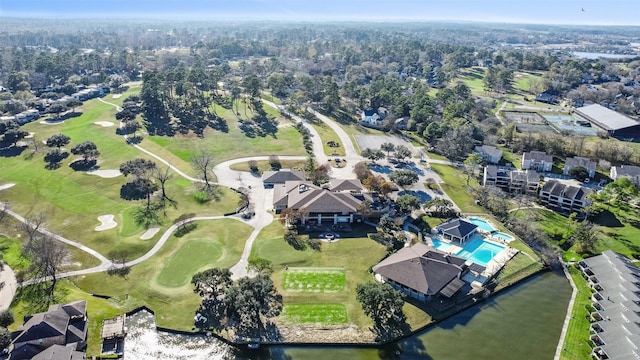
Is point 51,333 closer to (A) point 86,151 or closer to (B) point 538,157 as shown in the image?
(A) point 86,151

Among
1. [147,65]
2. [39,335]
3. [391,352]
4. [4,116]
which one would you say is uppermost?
[147,65]

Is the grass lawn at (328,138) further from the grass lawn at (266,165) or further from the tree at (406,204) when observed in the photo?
the tree at (406,204)

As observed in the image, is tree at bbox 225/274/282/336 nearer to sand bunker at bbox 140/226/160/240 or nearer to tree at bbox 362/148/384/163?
sand bunker at bbox 140/226/160/240

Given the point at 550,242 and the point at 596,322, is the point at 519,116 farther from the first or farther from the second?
the point at 596,322

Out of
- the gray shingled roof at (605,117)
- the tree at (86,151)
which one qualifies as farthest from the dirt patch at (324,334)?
the gray shingled roof at (605,117)

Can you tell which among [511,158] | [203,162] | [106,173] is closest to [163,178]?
[203,162]

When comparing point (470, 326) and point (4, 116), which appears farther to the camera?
point (4, 116)

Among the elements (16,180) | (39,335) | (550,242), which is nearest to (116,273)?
(39,335)
